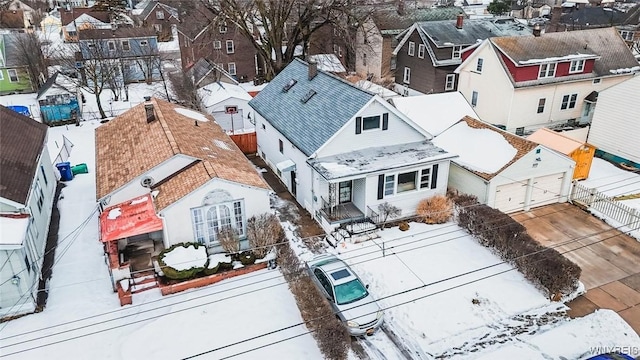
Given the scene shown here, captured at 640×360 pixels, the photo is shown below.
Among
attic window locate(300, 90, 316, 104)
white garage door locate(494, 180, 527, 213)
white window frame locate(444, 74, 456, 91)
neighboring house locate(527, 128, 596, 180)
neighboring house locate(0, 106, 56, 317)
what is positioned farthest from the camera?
white window frame locate(444, 74, 456, 91)

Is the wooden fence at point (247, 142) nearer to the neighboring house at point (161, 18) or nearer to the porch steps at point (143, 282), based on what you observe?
the porch steps at point (143, 282)

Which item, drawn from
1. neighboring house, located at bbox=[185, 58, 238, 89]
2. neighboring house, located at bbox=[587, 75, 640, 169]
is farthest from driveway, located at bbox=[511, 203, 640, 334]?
neighboring house, located at bbox=[185, 58, 238, 89]

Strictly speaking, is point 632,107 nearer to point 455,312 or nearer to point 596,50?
point 596,50

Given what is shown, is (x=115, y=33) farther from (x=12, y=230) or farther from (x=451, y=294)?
(x=451, y=294)

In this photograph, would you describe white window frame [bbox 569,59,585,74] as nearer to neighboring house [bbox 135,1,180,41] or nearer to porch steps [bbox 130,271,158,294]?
porch steps [bbox 130,271,158,294]

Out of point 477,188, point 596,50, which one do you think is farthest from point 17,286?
point 596,50

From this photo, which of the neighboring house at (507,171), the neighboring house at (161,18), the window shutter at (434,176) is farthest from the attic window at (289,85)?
the neighboring house at (161,18)
